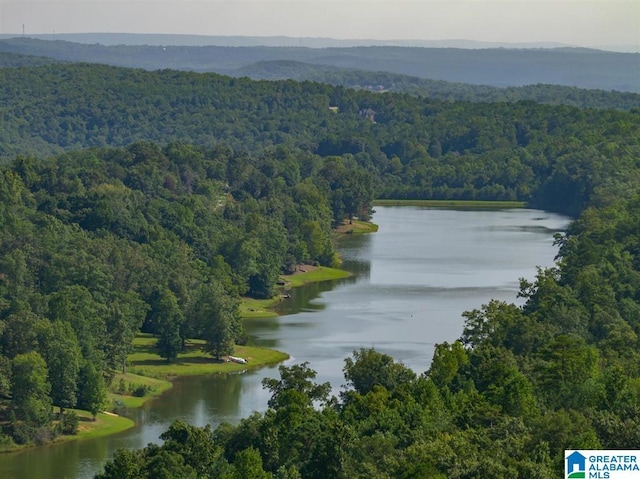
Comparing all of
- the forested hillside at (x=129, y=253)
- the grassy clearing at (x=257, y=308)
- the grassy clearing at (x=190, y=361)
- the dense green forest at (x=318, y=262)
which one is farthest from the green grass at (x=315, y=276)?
the grassy clearing at (x=190, y=361)

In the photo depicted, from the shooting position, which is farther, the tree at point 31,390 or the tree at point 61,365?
the tree at point 61,365

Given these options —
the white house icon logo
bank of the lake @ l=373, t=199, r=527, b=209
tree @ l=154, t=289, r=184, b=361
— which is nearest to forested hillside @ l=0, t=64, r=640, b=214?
bank of the lake @ l=373, t=199, r=527, b=209

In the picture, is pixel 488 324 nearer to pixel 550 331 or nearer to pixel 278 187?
pixel 550 331

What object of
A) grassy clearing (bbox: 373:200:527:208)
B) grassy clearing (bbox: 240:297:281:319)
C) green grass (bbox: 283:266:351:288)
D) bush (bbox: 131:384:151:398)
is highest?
grassy clearing (bbox: 373:200:527:208)

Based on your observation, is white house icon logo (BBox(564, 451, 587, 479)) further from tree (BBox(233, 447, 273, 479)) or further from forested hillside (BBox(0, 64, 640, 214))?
forested hillside (BBox(0, 64, 640, 214))

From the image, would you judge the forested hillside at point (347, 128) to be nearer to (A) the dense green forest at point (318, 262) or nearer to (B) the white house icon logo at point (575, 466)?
(A) the dense green forest at point (318, 262)

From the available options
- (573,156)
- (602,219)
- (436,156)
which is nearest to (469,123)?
(436,156)
